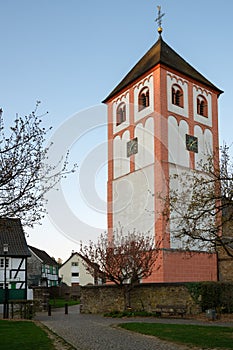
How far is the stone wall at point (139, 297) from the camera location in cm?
2244

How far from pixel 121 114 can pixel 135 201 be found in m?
7.48

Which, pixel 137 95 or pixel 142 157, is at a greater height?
pixel 137 95

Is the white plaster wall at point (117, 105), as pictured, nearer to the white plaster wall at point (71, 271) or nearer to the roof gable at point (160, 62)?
the roof gable at point (160, 62)

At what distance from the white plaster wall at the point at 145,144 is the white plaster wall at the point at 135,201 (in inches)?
21.7

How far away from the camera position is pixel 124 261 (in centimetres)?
2433

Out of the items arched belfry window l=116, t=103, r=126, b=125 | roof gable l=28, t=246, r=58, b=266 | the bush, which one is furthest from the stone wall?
roof gable l=28, t=246, r=58, b=266

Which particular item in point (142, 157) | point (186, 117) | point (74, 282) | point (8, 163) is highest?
point (186, 117)

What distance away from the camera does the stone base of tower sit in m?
28.6

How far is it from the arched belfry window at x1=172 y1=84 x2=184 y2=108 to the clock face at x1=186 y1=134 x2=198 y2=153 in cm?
227

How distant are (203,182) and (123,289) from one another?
11076mm

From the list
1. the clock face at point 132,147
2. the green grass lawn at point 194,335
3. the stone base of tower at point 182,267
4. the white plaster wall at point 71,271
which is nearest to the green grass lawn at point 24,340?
the green grass lawn at point 194,335

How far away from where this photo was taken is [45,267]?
205ft

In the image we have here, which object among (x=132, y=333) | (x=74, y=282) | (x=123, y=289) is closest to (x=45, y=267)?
(x=74, y=282)

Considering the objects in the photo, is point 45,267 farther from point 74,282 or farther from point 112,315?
point 112,315
